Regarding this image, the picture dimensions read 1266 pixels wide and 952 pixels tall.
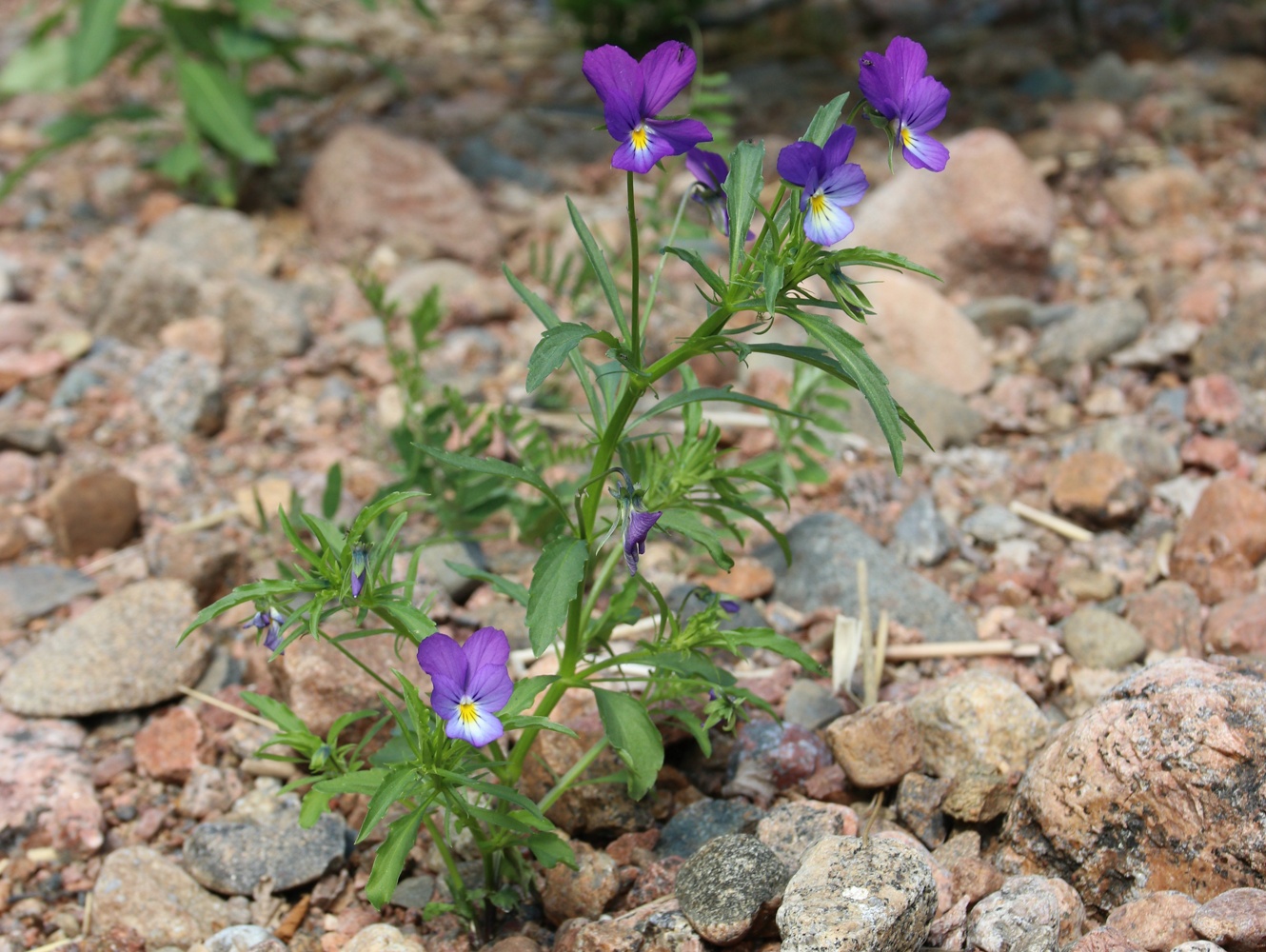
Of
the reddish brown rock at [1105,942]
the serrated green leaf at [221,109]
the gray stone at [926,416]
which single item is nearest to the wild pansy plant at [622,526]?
the reddish brown rock at [1105,942]

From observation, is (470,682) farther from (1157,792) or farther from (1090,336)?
(1090,336)

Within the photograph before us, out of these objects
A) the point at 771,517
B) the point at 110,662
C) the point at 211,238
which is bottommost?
the point at 771,517

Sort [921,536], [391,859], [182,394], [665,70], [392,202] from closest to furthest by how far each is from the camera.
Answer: [665,70] < [391,859] < [921,536] < [182,394] < [392,202]

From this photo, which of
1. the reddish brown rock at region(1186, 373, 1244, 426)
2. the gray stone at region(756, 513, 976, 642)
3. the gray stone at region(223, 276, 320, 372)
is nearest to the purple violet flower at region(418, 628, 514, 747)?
the gray stone at region(756, 513, 976, 642)

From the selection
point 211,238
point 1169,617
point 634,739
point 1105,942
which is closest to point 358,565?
point 634,739

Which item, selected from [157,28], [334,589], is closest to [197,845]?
[334,589]
